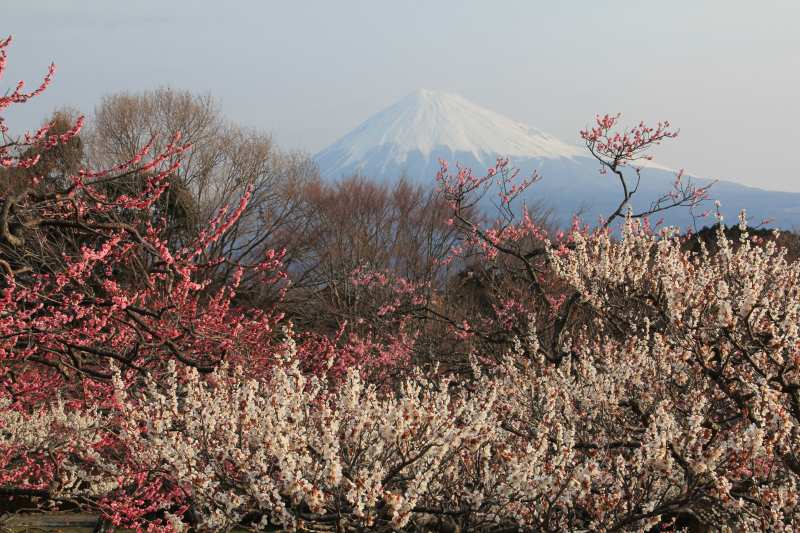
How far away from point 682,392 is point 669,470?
2.00 metres

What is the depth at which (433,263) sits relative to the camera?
24016mm

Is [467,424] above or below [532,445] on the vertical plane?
above

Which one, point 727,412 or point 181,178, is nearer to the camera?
point 727,412

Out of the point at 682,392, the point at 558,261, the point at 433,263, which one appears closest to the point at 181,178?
the point at 433,263

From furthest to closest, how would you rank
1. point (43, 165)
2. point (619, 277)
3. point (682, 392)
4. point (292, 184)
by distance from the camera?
point (292, 184) < point (43, 165) < point (619, 277) < point (682, 392)

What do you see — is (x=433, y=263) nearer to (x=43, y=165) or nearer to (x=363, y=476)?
(x=43, y=165)

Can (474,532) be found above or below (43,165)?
below

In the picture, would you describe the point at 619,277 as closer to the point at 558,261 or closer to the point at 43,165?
the point at 558,261

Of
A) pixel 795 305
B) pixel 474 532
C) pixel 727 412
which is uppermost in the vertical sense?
pixel 795 305

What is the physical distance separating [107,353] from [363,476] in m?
2.32

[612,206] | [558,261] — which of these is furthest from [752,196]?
[558,261]

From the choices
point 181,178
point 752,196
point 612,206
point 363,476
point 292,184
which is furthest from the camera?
point 752,196

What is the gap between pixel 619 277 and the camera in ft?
24.1

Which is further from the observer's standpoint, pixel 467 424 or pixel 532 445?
pixel 532 445
